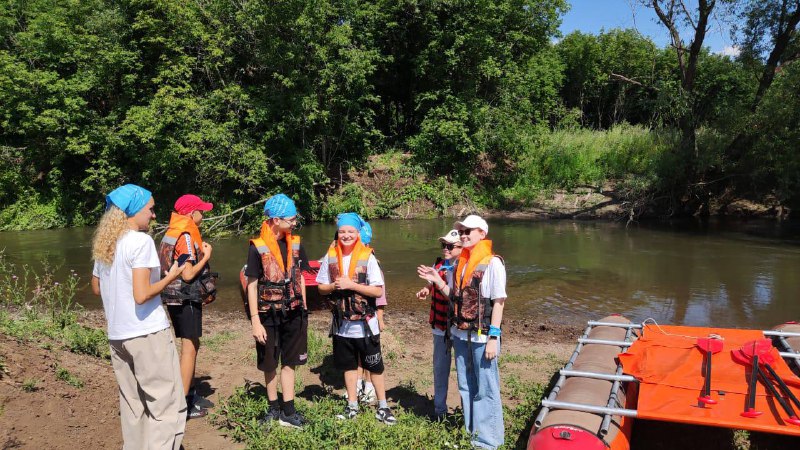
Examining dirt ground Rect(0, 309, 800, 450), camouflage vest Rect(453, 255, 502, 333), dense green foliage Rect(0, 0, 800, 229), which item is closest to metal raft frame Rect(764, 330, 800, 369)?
dirt ground Rect(0, 309, 800, 450)

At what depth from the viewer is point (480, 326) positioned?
434cm

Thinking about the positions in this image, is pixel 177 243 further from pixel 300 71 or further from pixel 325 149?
pixel 325 149


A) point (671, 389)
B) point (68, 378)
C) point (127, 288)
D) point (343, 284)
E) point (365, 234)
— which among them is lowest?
point (68, 378)

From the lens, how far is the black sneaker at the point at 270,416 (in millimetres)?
4738

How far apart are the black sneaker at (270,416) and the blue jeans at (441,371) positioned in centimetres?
148

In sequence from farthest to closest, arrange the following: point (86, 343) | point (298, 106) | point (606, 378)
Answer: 1. point (298, 106)
2. point (86, 343)
3. point (606, 378)

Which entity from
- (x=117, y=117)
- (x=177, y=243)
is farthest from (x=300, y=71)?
(x=177, y=243)

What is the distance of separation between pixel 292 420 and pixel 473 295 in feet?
6.45

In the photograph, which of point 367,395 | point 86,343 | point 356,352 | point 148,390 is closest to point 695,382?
point 356,352

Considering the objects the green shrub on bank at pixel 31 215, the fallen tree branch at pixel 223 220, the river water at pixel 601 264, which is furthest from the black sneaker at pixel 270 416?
the green shrub on bank at pixel 31 215

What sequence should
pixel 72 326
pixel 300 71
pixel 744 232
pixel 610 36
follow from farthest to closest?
pixel 610 36
pixel 300 71
pixel 744 232
pixel 72 326

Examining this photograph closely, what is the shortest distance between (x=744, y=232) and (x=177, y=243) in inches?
788

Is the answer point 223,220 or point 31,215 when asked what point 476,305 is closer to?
point 223,220

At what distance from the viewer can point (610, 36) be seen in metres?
34.5
